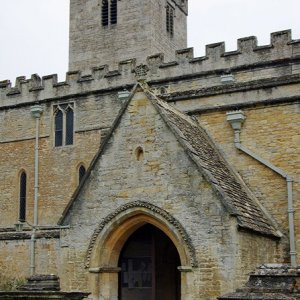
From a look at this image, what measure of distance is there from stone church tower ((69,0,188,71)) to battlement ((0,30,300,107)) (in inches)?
375

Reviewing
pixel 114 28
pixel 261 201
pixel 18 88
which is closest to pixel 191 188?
pixel 261 201

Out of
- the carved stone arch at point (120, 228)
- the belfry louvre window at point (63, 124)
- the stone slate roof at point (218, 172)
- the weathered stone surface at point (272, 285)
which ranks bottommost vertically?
the weathered stone surface at point (272, 285)

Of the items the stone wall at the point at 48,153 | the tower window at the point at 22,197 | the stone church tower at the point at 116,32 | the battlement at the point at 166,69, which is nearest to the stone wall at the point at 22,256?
the stone wall at the point at 48,153

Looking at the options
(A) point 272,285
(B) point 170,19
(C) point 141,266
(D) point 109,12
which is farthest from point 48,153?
(A) point 272,285

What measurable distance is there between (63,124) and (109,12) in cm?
1344

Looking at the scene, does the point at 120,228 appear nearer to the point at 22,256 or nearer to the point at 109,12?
the point at 22,256

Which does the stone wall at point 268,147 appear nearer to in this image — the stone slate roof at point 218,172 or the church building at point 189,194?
the church building at point 189,194

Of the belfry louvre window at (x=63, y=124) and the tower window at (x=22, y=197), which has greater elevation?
the belfry louvre window at (x=63, y=124)

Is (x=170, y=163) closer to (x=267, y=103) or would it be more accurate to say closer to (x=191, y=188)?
(x=191, y=188)

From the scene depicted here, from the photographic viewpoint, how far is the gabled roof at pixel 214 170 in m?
14.9

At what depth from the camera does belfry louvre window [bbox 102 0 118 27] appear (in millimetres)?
38844

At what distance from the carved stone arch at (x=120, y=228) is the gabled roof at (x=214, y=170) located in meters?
1.15

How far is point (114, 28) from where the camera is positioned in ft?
127

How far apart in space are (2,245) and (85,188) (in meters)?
4.41
